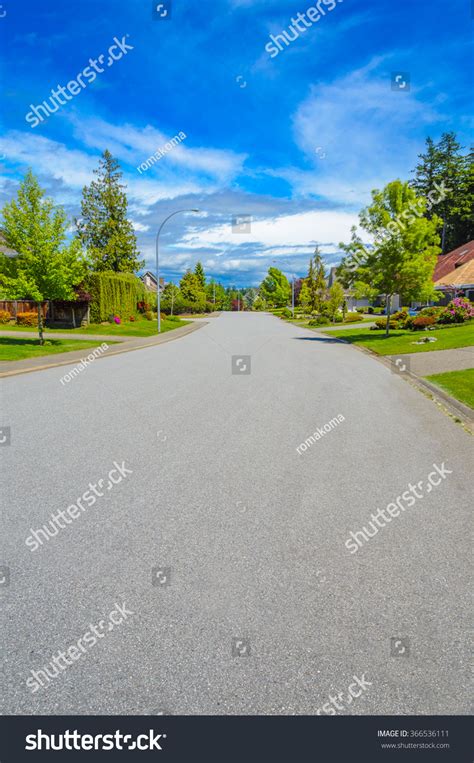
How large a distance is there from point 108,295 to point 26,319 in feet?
21.3

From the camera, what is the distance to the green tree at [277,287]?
4248 inches

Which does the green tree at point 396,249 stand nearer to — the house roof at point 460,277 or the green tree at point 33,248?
the green tree at point 33,248

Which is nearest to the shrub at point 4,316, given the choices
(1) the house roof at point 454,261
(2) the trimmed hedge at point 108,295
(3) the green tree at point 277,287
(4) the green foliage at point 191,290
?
(2) the trimmed hedge at point 108,295

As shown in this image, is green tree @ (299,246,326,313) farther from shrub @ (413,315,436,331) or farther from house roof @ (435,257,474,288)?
shrub @ (413,315,436,331)

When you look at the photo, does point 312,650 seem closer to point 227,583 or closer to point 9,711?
point 227,583

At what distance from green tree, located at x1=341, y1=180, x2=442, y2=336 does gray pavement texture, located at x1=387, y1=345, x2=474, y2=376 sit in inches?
286

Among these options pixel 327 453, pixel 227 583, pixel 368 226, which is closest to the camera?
pixel 227 583

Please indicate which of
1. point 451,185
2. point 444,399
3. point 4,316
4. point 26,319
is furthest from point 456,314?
point 451,185

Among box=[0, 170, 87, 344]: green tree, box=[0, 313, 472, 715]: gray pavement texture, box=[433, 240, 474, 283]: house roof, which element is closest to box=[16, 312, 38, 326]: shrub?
box=[0, 170, 87, 344]: green tree

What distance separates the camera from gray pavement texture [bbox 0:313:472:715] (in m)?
2.59

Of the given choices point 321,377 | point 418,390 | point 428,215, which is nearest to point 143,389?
point 321,377
